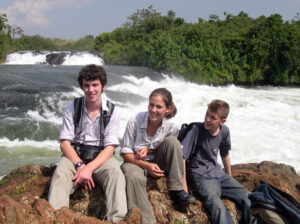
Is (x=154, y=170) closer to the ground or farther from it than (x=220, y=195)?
farther from it

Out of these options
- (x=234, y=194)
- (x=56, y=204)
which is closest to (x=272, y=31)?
(x=234, y=194)

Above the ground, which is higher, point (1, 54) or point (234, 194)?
point (1, 54)

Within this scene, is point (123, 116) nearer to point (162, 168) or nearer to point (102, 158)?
point (162, 168)

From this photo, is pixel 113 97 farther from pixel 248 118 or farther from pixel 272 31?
pixel 272 31

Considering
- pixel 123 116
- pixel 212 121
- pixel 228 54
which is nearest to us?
pixel 212 121

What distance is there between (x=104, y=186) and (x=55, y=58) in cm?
2306

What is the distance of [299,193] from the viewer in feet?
15.5

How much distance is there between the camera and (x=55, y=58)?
24078mm

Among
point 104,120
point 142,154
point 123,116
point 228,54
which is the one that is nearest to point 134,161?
point 142,154

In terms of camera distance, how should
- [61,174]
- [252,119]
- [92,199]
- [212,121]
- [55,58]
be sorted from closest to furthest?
[61,174] → [92,199] → [212,121] → [252,119] → [55,58]

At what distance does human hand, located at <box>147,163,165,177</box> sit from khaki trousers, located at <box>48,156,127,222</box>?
0.31m

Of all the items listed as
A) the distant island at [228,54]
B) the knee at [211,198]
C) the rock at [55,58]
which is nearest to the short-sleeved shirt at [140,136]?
the knee at [211,198]

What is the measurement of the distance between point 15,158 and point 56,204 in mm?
4995

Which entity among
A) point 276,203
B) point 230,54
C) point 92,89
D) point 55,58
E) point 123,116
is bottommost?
point 123,116
